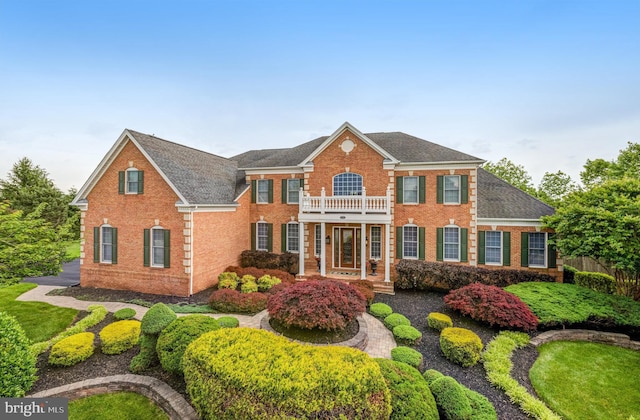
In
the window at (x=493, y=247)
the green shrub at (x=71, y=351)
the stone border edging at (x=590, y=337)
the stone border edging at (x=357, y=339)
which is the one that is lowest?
the stone border edging at (x=590, y=337)

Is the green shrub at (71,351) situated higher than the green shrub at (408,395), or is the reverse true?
the green shrub at (408,395)

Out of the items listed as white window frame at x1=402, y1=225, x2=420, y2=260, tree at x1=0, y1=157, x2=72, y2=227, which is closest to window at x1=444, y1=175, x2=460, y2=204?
white window frame at x1=402, y1=225, x2=420, y2=260

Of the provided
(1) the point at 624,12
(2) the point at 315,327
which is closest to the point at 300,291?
(2) the point at 315,327

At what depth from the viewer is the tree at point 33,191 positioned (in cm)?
3162

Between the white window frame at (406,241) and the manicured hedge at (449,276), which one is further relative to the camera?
the white window frame at (406,241)

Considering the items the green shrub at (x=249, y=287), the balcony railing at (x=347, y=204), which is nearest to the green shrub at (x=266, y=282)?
the green shrub at (x=249, y=287)

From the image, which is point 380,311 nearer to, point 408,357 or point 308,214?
point 408,357

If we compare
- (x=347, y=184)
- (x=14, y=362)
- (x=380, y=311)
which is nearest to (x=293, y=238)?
(x=347, y=184)

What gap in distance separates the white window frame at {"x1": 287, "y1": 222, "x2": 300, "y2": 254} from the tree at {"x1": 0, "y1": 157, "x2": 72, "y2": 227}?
33040 millimetres

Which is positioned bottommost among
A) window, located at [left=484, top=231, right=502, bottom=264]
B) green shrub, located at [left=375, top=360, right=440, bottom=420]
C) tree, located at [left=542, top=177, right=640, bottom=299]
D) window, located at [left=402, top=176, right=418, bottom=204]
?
green shrub, located at [left=375, top=360, right=440, bottom=420]

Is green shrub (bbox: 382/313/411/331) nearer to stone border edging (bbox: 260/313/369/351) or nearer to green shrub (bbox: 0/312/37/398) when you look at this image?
stone border edging (bbox: 260/313/369/351)

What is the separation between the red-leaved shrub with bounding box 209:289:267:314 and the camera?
11.1 meters

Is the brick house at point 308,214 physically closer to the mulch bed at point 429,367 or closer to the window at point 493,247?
the window at point 493,247

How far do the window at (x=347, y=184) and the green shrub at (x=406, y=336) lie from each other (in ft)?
30.1
